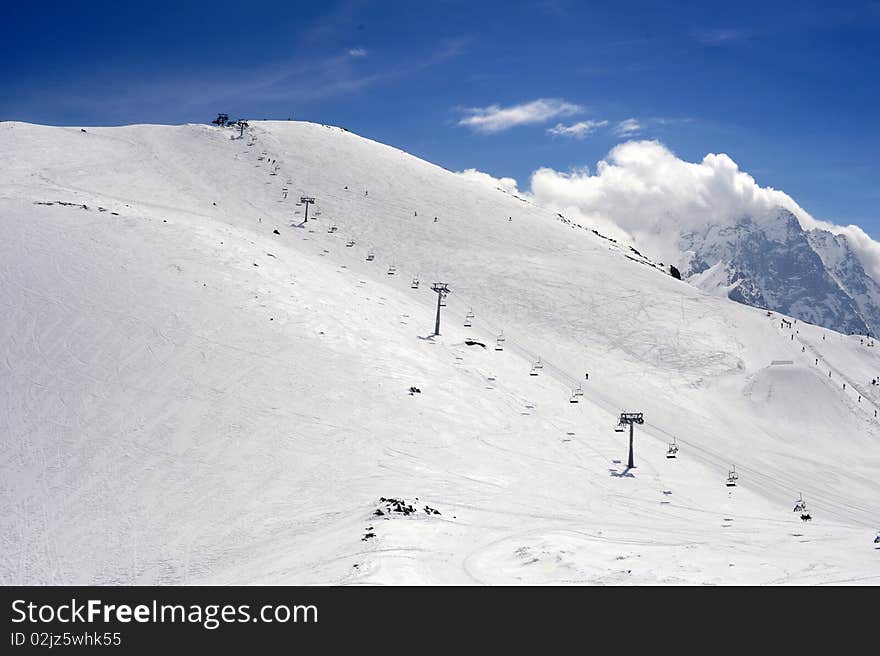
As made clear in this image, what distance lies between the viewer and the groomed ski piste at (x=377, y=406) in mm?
22625

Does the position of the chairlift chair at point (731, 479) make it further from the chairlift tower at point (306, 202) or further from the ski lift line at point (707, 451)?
the chairlift tower at point (306, 202)

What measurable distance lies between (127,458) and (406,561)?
17.2 meters

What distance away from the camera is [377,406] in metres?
37.3

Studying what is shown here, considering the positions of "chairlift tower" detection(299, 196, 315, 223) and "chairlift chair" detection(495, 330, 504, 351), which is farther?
"chairlift tower" detection(299, 196, 315, 223)

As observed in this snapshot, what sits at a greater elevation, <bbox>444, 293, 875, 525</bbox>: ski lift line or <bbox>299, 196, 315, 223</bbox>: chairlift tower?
<bbox>299, 196, 315, 223</bbox>: chairlift tower

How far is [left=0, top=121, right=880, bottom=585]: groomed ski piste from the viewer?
74.2ft

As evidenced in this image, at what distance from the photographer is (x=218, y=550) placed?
2347cm

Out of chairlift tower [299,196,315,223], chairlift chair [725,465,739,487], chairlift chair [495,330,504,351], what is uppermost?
chairlift tower [299,196,315,223]

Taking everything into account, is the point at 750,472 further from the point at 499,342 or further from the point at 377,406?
the point at 377,406

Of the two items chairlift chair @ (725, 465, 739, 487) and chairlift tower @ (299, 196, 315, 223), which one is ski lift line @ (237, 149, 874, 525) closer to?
chairlift chair @ (725, 465, 739, 487)

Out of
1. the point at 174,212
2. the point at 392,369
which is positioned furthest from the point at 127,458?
the point at 174,212

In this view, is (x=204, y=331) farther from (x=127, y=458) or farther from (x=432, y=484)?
(x=432, y=484)

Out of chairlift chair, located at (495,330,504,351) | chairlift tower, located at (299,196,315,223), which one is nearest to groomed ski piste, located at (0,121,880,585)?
chairlift chair, located at (495,330,504,351)

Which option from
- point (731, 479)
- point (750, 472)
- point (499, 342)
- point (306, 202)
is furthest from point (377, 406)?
point (306, 202)
